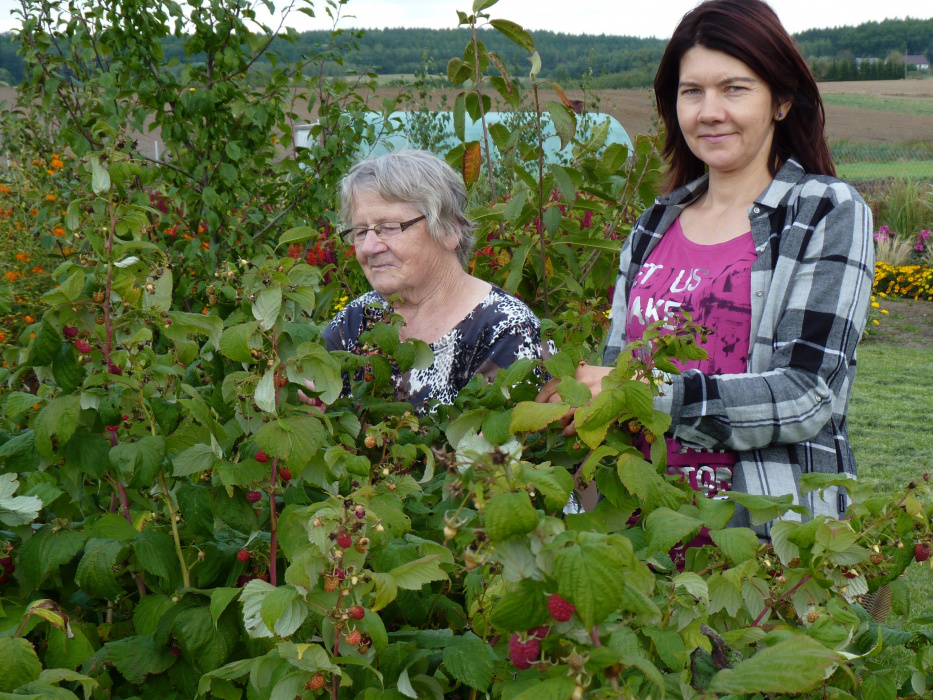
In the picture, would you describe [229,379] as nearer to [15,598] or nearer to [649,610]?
[15,598]

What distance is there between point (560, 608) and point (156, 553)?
675 mm

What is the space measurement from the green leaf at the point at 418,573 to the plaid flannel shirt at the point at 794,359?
0.75 meters

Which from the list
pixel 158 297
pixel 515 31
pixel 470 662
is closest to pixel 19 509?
pixel 158 297

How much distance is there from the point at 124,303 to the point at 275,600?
0.66m

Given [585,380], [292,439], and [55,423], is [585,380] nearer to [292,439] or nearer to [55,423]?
[292,439]

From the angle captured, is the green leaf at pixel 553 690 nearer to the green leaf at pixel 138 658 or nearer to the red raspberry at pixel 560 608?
the red raspberry at pixel 560 608

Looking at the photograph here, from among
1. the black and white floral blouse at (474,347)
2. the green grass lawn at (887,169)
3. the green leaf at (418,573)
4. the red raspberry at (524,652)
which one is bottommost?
the green grass lawn at (887,169)

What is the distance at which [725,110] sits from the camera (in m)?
1.89

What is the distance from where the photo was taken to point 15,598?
1.21 metres

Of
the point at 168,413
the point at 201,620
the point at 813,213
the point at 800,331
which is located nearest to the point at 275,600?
the point at 201,620

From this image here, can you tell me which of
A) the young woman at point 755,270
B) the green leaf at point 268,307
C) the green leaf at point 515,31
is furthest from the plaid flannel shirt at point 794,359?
the green leaf at point 268,307

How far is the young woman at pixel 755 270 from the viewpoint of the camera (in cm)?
166

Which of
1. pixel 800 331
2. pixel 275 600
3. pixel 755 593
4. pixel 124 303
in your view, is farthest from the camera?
pixel 800 331

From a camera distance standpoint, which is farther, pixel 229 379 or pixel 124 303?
pixel 124 303
